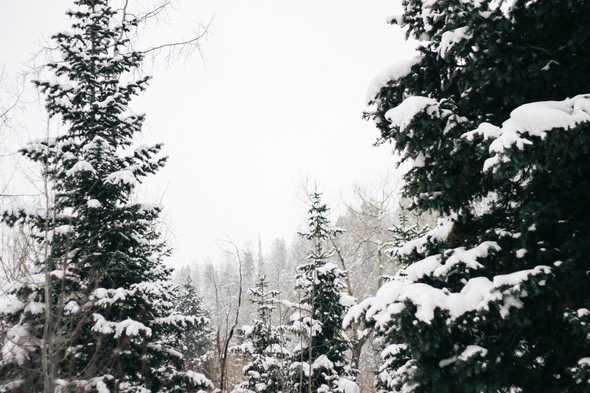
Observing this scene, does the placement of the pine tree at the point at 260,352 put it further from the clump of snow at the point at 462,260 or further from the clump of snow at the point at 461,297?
the clump of snow at the point at 461,297

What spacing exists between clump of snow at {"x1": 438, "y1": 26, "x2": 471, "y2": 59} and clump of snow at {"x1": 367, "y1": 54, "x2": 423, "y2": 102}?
763 millimetres

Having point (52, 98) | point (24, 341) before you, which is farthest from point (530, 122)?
point (52, 98)

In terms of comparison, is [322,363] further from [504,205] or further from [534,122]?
[534,122]

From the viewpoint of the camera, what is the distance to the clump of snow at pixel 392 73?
4.88 m

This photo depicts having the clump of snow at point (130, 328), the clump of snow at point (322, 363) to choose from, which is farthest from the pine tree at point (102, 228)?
the clump of snow at point (322, 363)

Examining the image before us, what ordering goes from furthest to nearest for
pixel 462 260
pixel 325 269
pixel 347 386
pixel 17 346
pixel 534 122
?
pixel 325 269 < pixel 347 386 < pixel 17 346 < pixel 462 260 < pixel 534 122

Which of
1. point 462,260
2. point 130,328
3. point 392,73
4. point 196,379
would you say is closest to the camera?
point 462,260

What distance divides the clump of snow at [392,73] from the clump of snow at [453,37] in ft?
2.50

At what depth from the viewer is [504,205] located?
4559mm

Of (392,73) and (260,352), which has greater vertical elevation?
(392,73)

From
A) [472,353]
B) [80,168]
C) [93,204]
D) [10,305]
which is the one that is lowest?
[472,353]

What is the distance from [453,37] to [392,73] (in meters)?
0.98

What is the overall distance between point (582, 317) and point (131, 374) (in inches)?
318

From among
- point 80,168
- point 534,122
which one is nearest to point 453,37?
point 534,122
